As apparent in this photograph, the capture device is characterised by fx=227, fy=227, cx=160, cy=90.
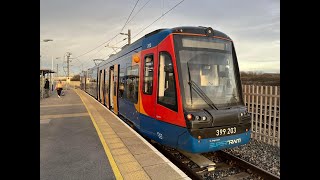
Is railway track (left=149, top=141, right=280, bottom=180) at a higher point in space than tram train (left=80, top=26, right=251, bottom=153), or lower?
lower

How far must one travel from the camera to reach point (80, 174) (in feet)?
14.2

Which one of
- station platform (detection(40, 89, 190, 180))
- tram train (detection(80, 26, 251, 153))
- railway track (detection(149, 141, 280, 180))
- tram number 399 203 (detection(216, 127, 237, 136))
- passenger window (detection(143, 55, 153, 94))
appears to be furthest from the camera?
passenger window (detection(143, 55, 153, 94))

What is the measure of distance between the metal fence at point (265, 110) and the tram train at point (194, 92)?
2071mm

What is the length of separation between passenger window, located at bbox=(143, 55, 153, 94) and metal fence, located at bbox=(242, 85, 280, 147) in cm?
398

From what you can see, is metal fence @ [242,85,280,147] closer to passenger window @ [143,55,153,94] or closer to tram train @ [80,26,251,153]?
tram train @ [80,26,251,153]

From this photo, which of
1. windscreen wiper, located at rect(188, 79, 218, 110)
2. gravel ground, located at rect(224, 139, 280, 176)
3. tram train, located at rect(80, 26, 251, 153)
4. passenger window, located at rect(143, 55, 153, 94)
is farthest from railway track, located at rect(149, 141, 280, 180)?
passenger window, located at rect(143, 55, 153, 94)

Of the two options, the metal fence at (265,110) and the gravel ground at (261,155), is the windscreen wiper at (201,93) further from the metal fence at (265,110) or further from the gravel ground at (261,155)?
the metal fence at (265,110)

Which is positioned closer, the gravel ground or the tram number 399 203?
the tram number 399 203

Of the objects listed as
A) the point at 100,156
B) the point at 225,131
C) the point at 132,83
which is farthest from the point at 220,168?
the point at 132,83

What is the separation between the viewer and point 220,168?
5.32m

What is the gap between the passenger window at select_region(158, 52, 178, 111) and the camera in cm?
526

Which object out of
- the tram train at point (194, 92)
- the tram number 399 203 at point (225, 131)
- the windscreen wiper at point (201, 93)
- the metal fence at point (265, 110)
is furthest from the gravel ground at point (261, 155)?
the windscreen wiper at point (201, 93)

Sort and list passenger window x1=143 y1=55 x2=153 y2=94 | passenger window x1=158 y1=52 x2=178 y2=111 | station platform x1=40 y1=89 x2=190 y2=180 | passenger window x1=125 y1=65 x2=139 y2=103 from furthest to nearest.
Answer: passenger window x1=125 y1=65 x2=139 y2=103 → passenger window x1=143 y1=55 x2=153 y2=94 → passenger window x1=158 y1=52 x2=178 y2=111 → station platform x1=40 y1=89 x2=190 y2=180
